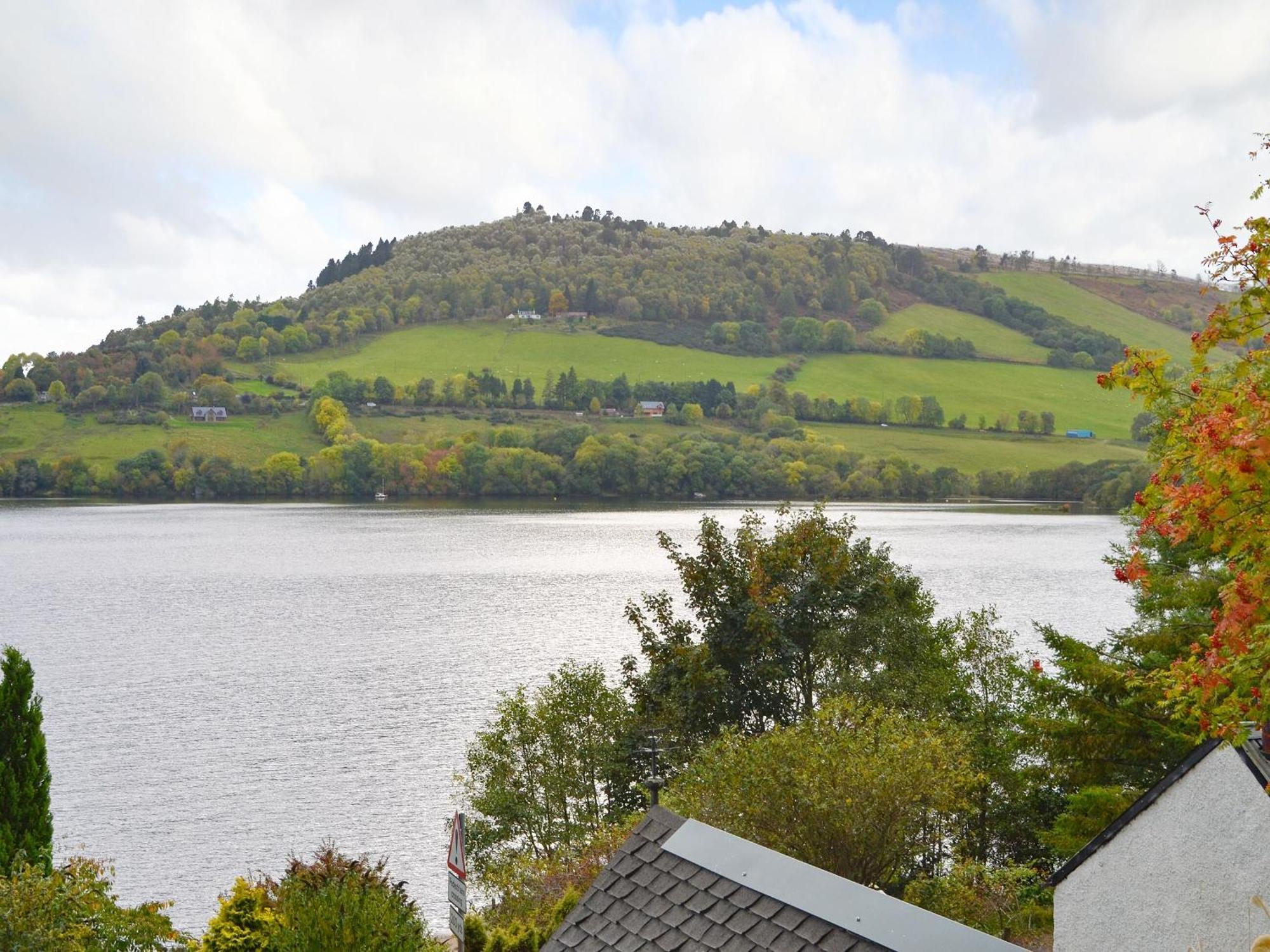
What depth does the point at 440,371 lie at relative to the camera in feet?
641

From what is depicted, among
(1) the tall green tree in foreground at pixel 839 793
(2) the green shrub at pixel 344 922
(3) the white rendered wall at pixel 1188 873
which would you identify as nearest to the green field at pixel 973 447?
(1) the tall green tree in foreground at pixel 839 793

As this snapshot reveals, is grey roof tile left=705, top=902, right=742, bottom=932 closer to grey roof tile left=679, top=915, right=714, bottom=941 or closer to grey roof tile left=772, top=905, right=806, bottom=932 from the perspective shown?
grey roof tile left=679, top=915, right=714, bottom=941

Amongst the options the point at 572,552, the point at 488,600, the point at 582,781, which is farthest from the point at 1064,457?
the point at 582,781

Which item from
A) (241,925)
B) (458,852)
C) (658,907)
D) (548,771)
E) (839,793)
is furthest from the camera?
(548,771)

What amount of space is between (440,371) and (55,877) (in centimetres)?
18251

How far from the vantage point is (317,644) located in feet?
221

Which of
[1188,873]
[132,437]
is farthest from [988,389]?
[1188,873]

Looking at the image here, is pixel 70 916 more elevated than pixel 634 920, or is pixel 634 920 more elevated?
pixel 634 920

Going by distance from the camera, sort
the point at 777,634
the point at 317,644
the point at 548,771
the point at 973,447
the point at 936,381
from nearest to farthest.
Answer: the point at 548,771, the point at 777,634, the point at 317,644, the point at 973,447, the point at 936,381

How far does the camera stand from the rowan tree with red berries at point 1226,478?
6.41 meters

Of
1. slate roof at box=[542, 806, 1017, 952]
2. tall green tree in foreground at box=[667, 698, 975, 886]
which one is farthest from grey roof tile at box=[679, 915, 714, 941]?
tall green tree in foreground at box=[667, 698, 975, 886]

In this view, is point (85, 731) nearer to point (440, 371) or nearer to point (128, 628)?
point (128, 628)

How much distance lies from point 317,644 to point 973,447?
363 feet

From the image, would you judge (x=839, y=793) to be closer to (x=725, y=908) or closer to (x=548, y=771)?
(x=725, y=908)
